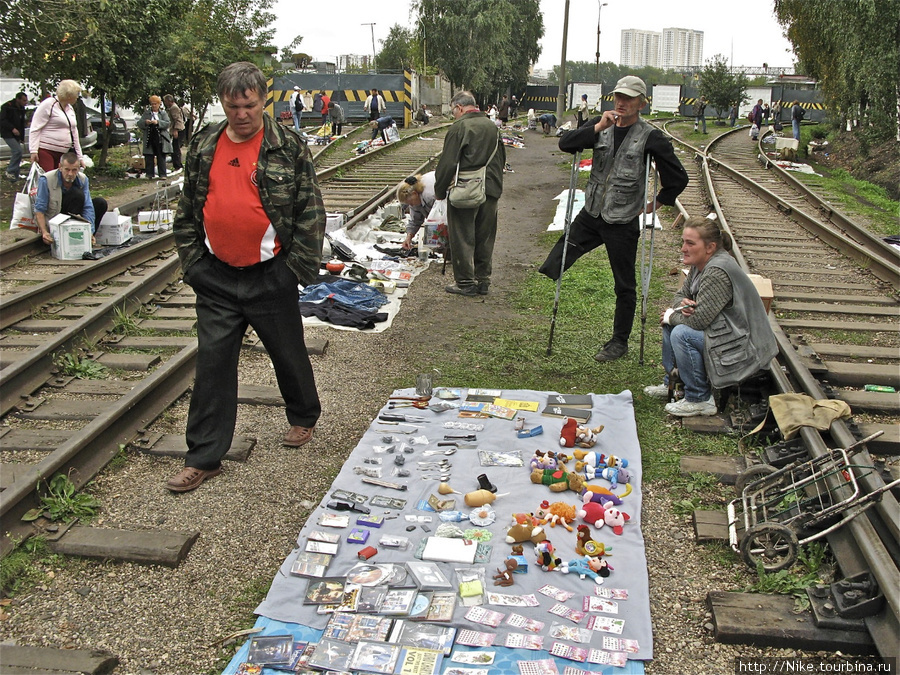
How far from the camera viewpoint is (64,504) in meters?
4.08

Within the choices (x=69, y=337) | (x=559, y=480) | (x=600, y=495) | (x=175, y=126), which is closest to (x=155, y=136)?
(x=175, y=126)

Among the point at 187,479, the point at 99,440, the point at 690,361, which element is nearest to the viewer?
the point at 187,479

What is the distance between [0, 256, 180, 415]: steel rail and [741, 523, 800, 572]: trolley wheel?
4.75 m

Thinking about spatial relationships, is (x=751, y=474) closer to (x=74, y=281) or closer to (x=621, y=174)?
(x=621, y=174)

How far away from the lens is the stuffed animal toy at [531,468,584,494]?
4.41m

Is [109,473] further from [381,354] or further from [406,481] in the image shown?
[381,354]

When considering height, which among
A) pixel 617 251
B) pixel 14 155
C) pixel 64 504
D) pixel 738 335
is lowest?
pixel 64 504

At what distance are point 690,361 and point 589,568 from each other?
220cm

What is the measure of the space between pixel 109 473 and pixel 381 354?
8.92ft

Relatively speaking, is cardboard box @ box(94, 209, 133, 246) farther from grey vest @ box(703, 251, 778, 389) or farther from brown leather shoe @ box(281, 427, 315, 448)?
grey vest @ box(703, 251, 778, 389)

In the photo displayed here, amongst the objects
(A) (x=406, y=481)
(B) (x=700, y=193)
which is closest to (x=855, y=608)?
(A) (x=406, y=481)

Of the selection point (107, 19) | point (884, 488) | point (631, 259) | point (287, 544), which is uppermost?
A: point (107, 19)

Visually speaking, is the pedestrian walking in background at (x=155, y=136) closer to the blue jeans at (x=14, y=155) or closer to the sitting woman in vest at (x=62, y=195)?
the blue jeans at (x=14, y=155)

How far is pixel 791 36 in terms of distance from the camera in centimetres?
3031
